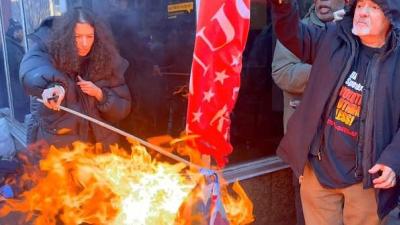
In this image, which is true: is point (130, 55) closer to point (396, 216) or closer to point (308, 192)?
point (308, 192)

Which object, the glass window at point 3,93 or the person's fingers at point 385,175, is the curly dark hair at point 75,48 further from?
the glass window at point 3,93

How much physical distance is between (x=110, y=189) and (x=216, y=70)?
0.96m

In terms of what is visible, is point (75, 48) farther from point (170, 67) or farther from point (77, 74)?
point (170, 67)

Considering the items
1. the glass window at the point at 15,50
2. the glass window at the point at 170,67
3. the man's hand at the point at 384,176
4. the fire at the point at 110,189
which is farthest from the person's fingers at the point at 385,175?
the glass window at the point at 15,50

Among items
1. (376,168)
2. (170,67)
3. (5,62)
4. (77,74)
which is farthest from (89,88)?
(5,62)

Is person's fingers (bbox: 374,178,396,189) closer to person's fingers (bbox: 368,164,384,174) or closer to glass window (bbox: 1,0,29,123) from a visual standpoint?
person's fingers (bbox: 368,164,384,174)

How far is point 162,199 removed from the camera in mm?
2586

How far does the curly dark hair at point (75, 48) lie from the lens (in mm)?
2953

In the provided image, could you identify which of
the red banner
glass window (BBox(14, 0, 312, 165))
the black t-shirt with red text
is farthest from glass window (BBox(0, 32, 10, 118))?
the black t-shirt with red text

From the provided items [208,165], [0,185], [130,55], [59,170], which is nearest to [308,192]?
[208,165]

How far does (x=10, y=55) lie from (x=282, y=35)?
3829 mm

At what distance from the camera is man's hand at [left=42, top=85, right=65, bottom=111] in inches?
105

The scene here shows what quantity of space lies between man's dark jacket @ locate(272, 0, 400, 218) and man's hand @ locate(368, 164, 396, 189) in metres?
0.03

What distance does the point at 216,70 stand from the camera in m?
2.93
